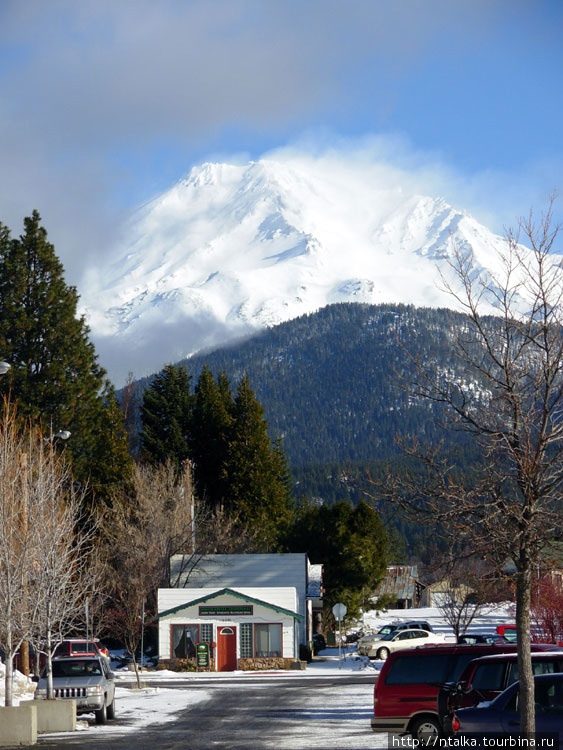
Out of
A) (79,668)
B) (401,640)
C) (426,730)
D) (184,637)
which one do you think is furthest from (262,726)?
(401,640)

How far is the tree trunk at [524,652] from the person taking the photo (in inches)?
472

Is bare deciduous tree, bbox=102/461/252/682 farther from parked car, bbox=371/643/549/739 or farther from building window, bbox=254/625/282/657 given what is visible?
parked car, bbox=371/643/549/739

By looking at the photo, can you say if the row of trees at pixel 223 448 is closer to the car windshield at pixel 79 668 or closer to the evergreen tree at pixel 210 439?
the evergreen tree at pixel 210 439

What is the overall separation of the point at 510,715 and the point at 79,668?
15.9 meters

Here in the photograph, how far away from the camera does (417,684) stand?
19484 millimetres

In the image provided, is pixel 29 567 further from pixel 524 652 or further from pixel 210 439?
pixel 210 439

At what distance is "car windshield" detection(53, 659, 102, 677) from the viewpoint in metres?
27.4

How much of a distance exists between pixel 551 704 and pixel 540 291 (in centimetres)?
648

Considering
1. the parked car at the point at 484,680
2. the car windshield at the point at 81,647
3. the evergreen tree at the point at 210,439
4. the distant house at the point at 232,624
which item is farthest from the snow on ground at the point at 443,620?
the parked car at the point at 484,680

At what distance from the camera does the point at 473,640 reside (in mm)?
46000

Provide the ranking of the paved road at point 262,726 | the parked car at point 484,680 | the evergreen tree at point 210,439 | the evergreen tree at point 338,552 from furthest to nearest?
the evergreen tree at point 210,439 → the evergreen tree at point 338,552 → the paved road at point 262,726 → the parked car at point 484,680

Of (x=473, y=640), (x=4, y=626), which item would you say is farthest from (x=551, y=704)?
(x=473, y=640)

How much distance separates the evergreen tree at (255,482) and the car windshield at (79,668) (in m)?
39.9

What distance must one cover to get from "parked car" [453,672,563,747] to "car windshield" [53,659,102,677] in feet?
48.7
